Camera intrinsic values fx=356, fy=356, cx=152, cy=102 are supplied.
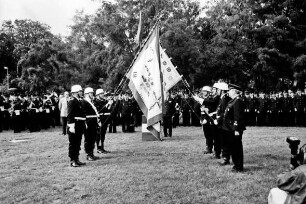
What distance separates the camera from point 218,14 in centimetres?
3606

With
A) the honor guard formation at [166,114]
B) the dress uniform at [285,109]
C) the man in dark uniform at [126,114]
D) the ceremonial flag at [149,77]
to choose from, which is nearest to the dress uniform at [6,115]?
the honor guard formation at [166,114]

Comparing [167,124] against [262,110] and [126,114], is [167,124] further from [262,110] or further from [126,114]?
[262,110]

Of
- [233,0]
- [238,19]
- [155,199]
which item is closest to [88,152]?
[155,199]

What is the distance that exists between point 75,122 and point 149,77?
388 cm

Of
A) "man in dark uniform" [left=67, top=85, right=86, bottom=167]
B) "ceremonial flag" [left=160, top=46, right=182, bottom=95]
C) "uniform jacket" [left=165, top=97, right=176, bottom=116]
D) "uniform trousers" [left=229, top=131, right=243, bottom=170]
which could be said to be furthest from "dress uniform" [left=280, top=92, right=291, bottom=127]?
"man in dark uniform" [left=67, top=85, right=86, bottom=167]

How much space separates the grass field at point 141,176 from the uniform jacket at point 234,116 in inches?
46.2

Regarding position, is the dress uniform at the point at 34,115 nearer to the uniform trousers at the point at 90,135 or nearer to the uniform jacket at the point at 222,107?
the uniform trousers at the point at 90,135

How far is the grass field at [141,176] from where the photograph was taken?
285 inches

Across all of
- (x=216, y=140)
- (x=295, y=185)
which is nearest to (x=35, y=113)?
(x=216, y=140)

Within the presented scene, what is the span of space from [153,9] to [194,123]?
12.1 meters

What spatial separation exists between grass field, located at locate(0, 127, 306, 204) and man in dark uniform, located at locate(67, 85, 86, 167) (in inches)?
16.0

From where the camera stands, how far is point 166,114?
18172 mm

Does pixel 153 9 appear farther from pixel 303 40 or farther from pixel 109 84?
pixel 303 40

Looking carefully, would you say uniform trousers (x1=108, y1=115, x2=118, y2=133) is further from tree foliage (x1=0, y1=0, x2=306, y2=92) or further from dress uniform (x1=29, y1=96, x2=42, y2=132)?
tree foliage (x1=0, y1=0, x2=306, y2=92)
